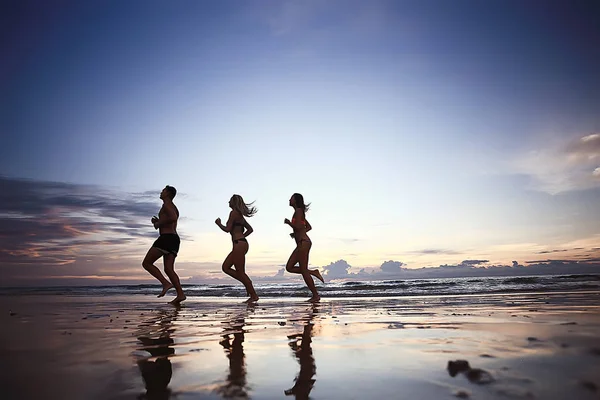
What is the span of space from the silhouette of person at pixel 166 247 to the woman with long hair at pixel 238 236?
0.97 m

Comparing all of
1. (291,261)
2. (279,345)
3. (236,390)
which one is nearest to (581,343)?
(279,345)

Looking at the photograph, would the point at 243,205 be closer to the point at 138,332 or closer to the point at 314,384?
the point at 138,332

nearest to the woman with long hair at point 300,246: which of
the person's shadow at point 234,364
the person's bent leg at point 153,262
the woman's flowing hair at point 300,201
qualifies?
the woman's flowing hair at point 300,201

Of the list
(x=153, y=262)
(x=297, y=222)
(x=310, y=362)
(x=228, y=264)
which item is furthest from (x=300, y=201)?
(x=310, y=362)

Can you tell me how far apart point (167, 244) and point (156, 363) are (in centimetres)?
686

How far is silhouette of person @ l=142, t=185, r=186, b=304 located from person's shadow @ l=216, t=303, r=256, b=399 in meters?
5.23

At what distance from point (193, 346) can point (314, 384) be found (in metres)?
1.38

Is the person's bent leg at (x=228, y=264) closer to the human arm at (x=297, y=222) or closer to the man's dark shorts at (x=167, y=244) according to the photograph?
the man's dark shorts at (x=167, y=244)

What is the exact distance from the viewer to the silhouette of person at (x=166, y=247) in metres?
8.80

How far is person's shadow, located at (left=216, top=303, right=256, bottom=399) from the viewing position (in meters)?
1.69

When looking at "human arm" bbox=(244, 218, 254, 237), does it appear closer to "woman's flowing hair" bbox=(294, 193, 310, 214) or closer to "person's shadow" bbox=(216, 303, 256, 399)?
"woman's flowing hair" bbox=(294, 193, 310, 214)

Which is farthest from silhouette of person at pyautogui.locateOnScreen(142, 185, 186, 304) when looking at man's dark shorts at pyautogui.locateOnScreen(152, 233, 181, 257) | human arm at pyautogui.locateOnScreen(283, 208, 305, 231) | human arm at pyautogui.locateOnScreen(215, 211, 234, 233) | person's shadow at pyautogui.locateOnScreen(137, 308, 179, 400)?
person's shadow at pyautogui.locateOnScreen(137, 308, 179, 400)

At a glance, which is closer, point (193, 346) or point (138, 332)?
point (193, 346)

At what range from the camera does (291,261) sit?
9.59m
